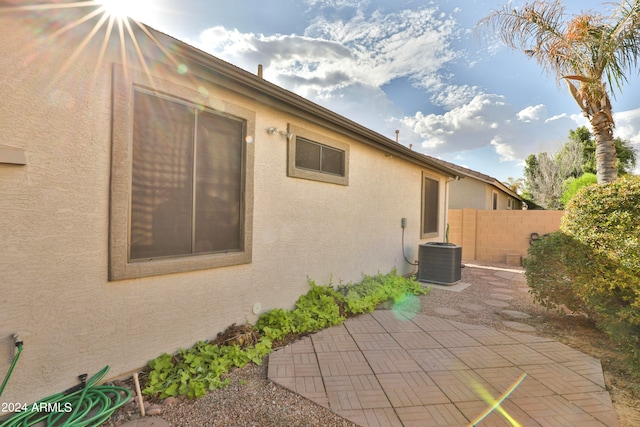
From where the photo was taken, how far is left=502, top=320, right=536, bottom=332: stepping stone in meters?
4.43

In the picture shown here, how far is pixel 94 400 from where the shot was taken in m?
2.37

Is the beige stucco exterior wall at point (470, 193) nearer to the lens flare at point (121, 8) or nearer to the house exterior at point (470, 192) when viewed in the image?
the house exterior at point (470, 192)

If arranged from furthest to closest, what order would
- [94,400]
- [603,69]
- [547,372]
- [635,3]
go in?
[603,69] < [635,3] < [547,372] < [94,400]

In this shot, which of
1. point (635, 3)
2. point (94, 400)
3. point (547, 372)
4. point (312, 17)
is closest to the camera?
point (94, 400)

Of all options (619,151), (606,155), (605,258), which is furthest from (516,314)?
(619,151)

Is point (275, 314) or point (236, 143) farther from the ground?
point (236, 143)

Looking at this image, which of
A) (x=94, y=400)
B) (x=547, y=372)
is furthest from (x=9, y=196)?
(x=547, y=372)

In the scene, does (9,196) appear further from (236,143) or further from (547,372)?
(547,372)

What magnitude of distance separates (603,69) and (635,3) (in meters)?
1.07

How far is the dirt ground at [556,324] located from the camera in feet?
9.01

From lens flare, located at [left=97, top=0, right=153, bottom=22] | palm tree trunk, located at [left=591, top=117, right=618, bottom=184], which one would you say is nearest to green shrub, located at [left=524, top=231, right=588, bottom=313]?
palm tree trunk, located at [left=591, top=117, right=618, bottom=184]

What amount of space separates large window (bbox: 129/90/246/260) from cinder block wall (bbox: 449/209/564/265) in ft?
35.7

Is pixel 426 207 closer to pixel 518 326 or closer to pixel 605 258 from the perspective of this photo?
pixel 518 326

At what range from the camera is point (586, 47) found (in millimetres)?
5910
